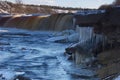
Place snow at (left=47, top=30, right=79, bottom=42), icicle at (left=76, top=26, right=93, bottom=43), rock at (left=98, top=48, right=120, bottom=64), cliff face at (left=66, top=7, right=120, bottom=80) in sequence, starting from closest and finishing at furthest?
rock at (left=98, top=48, right=120, bottom=64) < cliff face at (left=66, top=7, right=120, bottom=80) < icicle at (left=76, top=26, right=93, bottom=43) < snow at (left=47, top=30, right=79, bottom=42)

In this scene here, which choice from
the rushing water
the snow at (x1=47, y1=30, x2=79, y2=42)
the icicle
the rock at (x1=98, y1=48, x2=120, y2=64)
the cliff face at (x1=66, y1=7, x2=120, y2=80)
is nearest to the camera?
the rock at (x1=98, y1=48, x2=120, y2=64)

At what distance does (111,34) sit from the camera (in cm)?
1516

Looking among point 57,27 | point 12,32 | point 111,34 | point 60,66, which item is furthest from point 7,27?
point 111,34

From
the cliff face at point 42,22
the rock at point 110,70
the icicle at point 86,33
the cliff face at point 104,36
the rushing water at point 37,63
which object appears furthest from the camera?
the cliff face at point 42,22

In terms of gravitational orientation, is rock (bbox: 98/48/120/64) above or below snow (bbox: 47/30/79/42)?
above

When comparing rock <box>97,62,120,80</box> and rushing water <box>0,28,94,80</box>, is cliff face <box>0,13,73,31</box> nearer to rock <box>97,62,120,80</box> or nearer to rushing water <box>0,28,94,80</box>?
rushing water <box>0,28,94,80</box>

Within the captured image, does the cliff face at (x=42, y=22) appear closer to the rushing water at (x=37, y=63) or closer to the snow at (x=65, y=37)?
the snow at (x=65, y=37)

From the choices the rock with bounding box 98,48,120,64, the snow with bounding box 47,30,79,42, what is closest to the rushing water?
the rock with bounding box 98,48,120,64

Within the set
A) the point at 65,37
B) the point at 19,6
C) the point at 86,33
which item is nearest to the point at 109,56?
the point at 86,33

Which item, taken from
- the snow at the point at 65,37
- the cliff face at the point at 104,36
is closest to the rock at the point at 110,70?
the cliff face at the point at 104,36

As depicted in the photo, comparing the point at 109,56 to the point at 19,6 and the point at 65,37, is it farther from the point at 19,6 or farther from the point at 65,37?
the point at 19,6

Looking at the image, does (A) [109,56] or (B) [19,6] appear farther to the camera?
(B) [19,6]

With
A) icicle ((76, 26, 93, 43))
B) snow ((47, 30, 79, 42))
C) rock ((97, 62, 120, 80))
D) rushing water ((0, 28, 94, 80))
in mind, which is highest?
icicle ((76, 26, 93, 43))

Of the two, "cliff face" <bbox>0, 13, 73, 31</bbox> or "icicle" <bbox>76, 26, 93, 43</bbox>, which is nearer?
"icicle" <bbox>76, 26, 93, 43</bbox>
